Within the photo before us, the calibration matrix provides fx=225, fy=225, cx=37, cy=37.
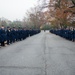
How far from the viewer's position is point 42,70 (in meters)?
7.77

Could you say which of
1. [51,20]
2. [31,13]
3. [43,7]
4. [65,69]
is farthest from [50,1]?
[31,13]

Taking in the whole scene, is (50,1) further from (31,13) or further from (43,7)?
(31,13)

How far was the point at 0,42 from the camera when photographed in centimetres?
1923

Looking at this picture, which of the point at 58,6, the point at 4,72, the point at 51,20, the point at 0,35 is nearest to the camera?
the point at 4,72


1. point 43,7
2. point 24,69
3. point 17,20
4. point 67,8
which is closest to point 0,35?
point 24,69

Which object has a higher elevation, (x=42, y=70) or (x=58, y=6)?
(x=58, y=6)

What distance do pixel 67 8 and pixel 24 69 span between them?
33.4m

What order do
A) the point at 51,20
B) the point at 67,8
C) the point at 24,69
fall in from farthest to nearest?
the point at 51,20, the point at 67,8, the point at 24,69

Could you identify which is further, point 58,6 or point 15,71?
point 58,6

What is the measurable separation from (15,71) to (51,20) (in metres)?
62.0

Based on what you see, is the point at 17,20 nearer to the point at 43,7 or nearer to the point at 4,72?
the point at 43,7

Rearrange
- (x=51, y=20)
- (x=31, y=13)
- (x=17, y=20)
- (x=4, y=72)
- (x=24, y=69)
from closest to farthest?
(x=4, y=72) → (x=24, y=69) → (x=51, y=20) → (x=31, y=13) → (x=17, y=20)

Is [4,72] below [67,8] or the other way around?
below

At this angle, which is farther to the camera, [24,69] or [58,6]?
[58,6]
